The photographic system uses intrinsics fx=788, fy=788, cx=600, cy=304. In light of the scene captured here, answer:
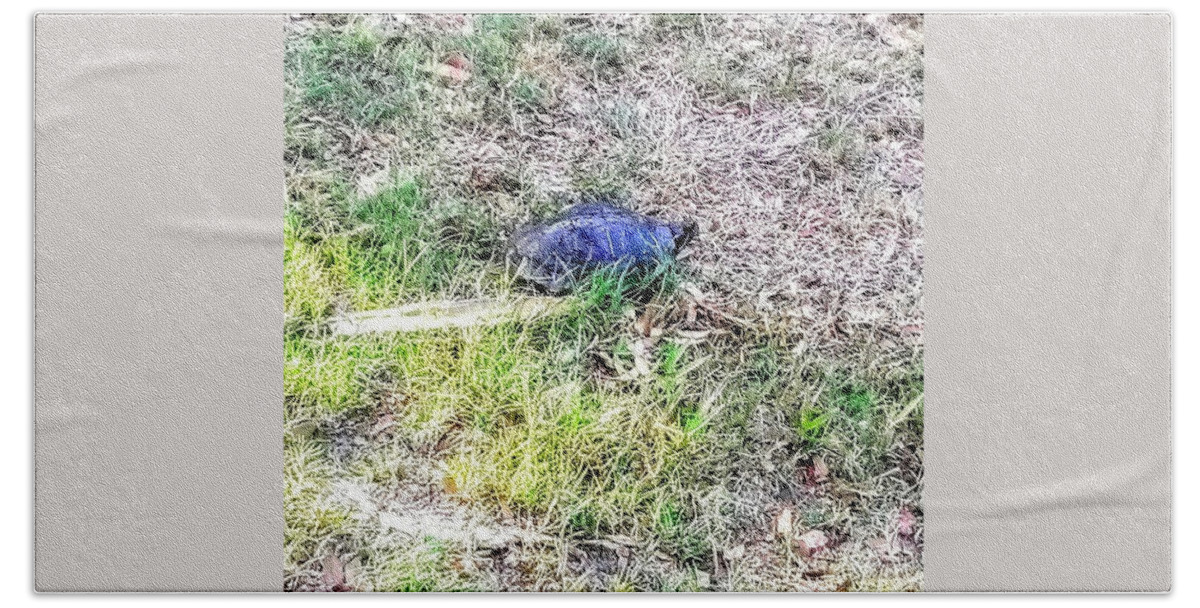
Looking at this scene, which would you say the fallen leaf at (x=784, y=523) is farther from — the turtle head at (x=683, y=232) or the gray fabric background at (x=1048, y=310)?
the turtle head at (x=683, y=232)

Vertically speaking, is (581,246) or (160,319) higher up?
(581,246)

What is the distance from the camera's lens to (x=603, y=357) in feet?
6.01

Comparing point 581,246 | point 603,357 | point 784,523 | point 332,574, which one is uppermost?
point 581,246

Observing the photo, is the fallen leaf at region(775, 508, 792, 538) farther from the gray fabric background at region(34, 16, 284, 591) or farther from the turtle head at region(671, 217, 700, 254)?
the gray fabric background at region(34, 16, 284, 591)

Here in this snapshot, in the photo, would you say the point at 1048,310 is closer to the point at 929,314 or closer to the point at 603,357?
the point at 929,314

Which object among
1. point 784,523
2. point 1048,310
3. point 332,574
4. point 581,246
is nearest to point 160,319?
point 332,574

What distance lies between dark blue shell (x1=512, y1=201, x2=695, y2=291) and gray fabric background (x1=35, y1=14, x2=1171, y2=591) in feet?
1.98

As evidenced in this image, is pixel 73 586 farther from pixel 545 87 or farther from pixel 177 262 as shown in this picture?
pixel 545 87

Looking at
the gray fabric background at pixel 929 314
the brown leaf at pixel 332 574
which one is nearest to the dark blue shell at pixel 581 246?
the gray fabric background at pixel 929 314

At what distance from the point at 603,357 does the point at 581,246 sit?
0.86 feet

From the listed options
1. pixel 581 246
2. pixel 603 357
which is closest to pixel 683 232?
pixel 581 246

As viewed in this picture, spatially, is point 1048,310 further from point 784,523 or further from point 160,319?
point 160,319

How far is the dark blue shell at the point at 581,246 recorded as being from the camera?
184 centimetres

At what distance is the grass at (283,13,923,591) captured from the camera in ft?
6.01
